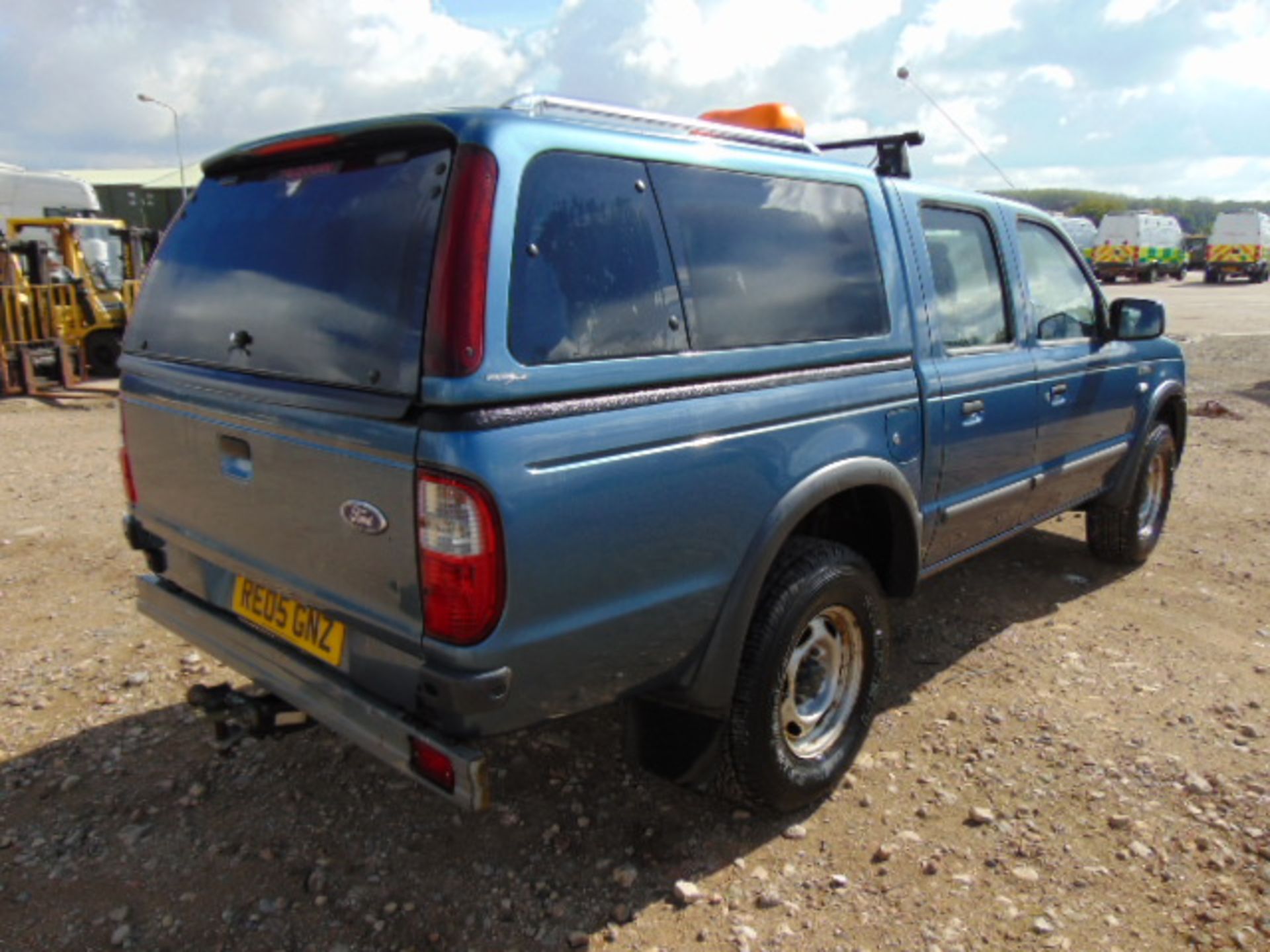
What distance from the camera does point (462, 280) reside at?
6.47 feet

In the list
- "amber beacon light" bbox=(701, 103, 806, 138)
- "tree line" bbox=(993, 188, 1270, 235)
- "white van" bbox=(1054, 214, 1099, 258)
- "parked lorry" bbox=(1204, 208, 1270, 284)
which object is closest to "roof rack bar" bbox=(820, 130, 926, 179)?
"amber beacon light" bbox=(701, 103, 806, 138)

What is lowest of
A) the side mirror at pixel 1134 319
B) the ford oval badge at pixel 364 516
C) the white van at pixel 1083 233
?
the ford oval badge at pixel 364 516

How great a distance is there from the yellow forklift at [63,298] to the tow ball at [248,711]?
10.3 metres

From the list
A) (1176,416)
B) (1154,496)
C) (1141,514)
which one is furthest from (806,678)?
(1176,416)

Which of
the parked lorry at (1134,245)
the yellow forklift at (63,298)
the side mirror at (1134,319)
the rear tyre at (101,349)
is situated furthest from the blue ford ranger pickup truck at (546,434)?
the parked lorry at (1134,245)

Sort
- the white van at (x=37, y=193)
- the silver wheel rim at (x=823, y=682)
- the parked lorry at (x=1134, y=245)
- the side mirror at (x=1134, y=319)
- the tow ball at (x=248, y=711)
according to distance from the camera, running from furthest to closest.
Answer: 1. the parked lorry at (x=1134, y=245)
2. the white van at (x=37, y=193)
3. the side mirror at (x=1134, y=319)
4. the silver wheel rim at (x=823, y=682)
5. the tow ball at (x=248, y=711)

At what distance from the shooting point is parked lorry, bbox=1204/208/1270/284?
35.5 metres

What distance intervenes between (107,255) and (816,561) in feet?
48.3

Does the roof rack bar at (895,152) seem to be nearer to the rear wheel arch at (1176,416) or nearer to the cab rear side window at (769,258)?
the cab rear side window at (769,258)

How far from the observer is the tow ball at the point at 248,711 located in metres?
2.62

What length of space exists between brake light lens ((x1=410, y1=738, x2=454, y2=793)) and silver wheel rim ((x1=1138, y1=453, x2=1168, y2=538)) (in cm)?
451

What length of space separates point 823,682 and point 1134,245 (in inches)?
1470

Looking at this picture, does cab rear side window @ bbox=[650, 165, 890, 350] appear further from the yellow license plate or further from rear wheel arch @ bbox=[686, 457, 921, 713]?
the yellow license plate

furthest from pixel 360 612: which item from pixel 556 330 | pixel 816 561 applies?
pixel 816 561
